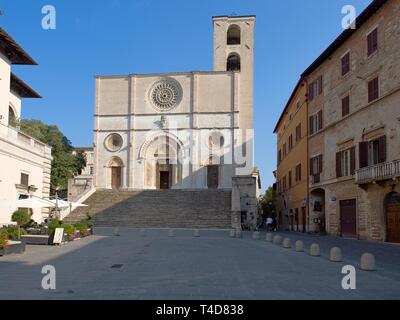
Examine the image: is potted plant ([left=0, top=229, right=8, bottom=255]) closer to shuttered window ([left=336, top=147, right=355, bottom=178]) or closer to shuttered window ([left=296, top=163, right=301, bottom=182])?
shuttered window ([left=336, top=147, right=355, bottom=178])

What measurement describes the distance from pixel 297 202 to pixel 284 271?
27641 millimetres

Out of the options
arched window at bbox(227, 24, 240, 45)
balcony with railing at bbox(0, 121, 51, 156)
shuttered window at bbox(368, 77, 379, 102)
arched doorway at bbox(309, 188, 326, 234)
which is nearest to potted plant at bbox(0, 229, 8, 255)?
balcony with railing at bbox(0, 121, 51, 156)

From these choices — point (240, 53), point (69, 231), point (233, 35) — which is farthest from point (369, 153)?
point (233, 35)

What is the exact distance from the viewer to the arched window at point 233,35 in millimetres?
54916

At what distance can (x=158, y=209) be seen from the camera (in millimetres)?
36562

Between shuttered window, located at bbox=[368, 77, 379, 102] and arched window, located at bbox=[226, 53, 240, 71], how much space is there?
3038cm

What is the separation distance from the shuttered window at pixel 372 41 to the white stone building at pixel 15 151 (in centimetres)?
1914

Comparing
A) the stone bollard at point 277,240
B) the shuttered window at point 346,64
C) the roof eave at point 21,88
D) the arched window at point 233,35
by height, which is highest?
the arched window at point 233,35

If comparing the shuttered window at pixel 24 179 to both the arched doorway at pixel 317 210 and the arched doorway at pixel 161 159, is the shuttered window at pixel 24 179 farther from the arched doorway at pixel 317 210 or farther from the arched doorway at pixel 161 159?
the arched doorway at pixel 161 159

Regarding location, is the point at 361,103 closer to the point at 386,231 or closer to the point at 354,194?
the point at 354,194

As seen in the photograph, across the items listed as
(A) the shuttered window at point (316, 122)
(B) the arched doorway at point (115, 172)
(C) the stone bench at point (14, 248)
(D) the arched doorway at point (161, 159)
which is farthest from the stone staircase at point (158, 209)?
(C) the stone bench at point (14, 248)

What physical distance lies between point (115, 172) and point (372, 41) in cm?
3375

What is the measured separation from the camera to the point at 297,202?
3878 cm

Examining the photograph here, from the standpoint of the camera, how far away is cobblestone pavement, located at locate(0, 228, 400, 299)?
8.59 meters
